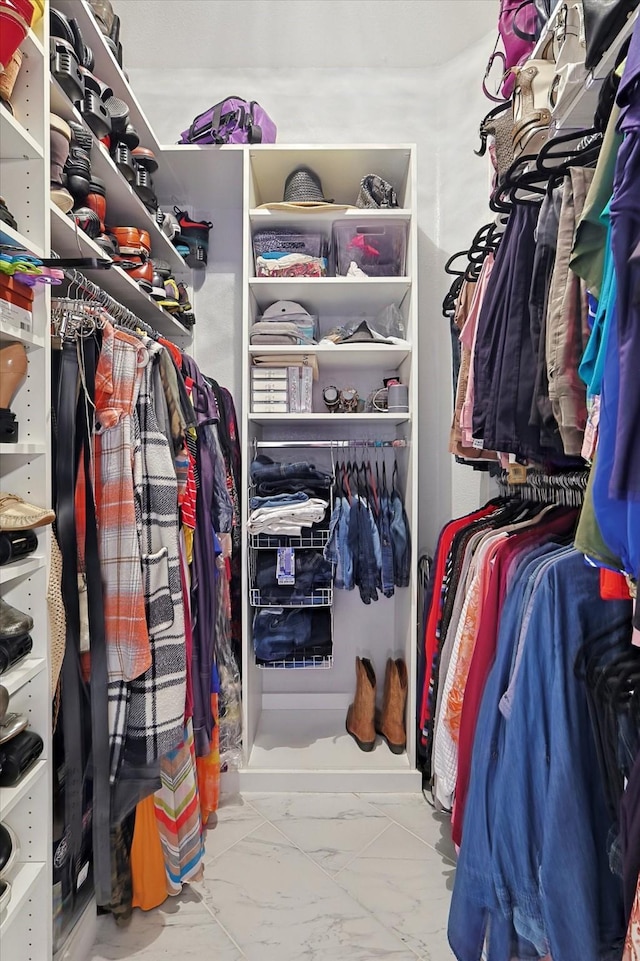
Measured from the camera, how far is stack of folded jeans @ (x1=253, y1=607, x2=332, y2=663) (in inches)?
86.7

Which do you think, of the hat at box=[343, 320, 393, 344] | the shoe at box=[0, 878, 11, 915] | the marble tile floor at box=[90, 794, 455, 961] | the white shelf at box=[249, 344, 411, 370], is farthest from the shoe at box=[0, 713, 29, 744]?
the hat at box=[343, 320, 393, 344]

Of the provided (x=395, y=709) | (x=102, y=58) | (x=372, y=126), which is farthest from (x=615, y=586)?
(x=372, y=126)

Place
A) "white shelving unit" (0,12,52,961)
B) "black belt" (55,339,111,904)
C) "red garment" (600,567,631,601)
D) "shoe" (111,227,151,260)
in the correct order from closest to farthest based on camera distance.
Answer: "red garment" (600,567,631,601) → "white shelving unit" (0,12,52,961) → "black belt" (55,339,111,904) → "shoe" (111,227,151,260)

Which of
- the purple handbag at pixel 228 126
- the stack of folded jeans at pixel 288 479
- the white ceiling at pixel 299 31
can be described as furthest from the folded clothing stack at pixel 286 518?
the white ceiling at pixel 299 31

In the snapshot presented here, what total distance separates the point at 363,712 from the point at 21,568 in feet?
5.76

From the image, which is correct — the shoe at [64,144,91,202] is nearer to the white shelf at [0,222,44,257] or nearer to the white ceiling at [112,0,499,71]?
the white shelf at [0,222,44,257]

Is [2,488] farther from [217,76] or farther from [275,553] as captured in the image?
[217,76]

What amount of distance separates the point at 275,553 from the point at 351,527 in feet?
1.07

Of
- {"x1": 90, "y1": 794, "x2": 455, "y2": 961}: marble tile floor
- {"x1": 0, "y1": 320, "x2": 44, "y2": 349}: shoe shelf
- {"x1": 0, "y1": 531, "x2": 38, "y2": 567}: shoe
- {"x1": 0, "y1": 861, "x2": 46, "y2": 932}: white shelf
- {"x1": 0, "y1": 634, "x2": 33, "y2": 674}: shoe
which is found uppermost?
{"x1": 0, "y1": 320, "x2": 44, "y2": 349}: shoe shelf

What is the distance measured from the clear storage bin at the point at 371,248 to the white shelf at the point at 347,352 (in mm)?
347

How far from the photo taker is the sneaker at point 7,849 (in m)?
1.00

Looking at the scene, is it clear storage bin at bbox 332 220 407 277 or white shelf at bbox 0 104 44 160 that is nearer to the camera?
white shelf at bbox 0 104 44 160

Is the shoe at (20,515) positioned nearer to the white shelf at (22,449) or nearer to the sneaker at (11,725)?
the white shelf at (22,449)

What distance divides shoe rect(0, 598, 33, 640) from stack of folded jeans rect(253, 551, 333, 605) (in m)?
1.16
